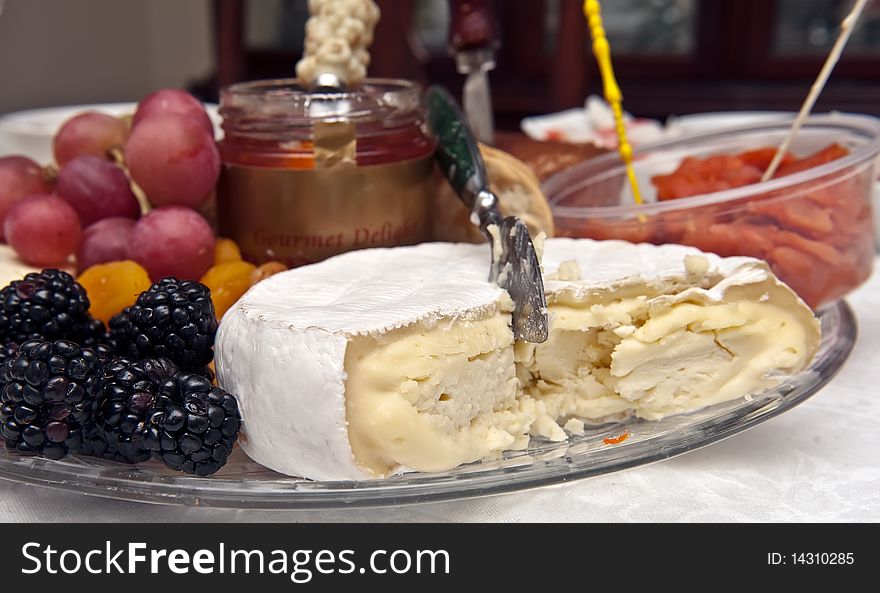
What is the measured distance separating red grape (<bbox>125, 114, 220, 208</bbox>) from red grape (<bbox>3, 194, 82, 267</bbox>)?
11 centimetres

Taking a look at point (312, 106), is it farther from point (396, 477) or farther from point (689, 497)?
point (689, 497)

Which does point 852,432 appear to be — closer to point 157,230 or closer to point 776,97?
point 157,230

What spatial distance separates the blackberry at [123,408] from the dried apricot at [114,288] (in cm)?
22

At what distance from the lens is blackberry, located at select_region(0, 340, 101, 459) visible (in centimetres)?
89

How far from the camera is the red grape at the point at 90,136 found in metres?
1.41

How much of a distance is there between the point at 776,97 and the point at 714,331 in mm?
2298

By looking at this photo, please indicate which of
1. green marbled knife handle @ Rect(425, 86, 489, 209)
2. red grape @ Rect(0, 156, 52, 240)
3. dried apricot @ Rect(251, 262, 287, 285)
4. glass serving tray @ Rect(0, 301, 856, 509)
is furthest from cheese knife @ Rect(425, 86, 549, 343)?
red grape @ Rect(0, 156, 52, 240)

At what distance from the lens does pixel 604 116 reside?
2.21 meters

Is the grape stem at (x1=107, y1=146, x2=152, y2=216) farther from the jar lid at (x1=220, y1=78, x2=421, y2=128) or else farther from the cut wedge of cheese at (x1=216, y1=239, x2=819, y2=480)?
the cut wedge of cheese at (x1=216, y1=239, x2=819, y2=480)

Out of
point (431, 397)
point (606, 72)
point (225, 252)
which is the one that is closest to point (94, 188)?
point (225, 252)

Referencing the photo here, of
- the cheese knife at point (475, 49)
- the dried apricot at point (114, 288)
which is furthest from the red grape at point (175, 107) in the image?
the cheese knife at point (475, 49)

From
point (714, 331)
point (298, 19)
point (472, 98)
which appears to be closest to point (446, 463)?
point (714, 331)

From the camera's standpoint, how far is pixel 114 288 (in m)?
1.13
